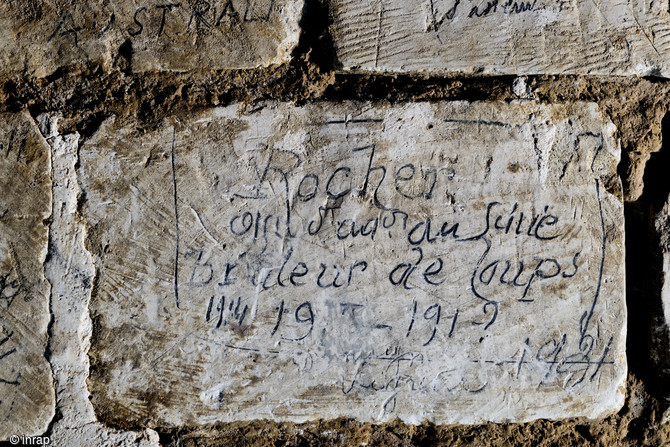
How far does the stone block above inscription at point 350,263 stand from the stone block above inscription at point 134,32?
164 millimetres

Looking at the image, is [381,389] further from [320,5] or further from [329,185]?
[320,5]

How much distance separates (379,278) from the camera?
1354 millimetres

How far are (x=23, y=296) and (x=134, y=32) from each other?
0.68 m

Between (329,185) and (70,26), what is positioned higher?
(70,26)

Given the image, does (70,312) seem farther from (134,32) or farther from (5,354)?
(134,32)

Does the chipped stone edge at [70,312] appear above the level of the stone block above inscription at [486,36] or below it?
below

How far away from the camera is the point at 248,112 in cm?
136

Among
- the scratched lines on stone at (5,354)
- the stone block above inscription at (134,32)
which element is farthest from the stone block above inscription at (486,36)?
the scratched lines on stone at (5,354)

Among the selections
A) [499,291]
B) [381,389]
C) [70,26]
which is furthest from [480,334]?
[70,26]

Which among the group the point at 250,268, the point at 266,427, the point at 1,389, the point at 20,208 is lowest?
the point at 266,427

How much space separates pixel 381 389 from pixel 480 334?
272 mm

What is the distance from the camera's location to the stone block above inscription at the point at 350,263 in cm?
134

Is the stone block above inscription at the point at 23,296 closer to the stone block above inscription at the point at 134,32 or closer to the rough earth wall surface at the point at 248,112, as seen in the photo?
the rough earth wall surface at the point at 248,112

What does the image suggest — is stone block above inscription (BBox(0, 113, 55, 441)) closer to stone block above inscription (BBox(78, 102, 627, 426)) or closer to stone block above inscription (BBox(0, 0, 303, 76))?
stone block above inscription (BBox(78, 102, 627, 426))
